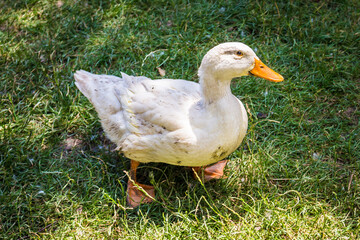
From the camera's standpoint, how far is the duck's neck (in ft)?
9.86

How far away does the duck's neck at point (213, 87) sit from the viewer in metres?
3.01

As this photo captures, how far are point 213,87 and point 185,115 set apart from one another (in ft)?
1.04

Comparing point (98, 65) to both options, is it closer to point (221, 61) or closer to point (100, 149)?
point (100, 149)

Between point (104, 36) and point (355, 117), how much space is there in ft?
9.91

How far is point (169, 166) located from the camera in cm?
362

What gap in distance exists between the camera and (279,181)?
3.43 meters

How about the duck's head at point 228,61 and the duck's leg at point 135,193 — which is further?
the duck's leg at point 135,193

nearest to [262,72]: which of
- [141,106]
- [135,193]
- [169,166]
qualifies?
[141,106]

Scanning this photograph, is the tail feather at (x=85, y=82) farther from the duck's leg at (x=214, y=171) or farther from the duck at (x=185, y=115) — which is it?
the duck's leg at (x=214, y=171)

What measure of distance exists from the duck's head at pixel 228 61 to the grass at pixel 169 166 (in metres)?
0.64

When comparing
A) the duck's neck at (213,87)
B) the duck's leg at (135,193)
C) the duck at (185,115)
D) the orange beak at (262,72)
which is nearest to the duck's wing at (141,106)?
the duck at (185,115)

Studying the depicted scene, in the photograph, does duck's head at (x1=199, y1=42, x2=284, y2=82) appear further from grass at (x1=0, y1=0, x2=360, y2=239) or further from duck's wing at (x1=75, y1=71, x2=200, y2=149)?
grass at (x1=0, y1=0, x2=360, y2=239)

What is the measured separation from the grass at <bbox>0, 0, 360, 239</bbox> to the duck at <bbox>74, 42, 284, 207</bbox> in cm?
27

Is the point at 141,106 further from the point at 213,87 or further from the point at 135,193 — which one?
the point at 135,193
